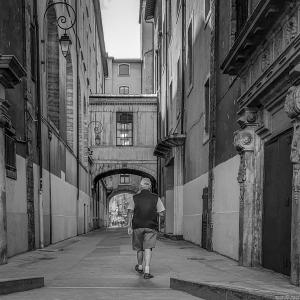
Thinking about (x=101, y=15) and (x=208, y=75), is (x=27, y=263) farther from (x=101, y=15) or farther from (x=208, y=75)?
(x=101, y=15)

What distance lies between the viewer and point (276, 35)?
7.73 meters

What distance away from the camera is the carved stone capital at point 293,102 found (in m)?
6.54

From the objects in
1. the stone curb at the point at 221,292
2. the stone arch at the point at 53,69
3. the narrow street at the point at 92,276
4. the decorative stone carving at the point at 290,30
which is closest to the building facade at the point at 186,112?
the stone arch at the point at 53,69

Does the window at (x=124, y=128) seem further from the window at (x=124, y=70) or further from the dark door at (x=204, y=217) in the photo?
the window at (x=124, y=70)

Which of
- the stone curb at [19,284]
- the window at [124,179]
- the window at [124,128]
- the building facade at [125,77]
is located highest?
the building facade at [125,77]

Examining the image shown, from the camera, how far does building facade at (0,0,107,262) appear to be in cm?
1135

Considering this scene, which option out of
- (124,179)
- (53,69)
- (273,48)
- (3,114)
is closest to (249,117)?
(273,48)

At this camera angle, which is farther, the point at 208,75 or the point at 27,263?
the point at 208,75

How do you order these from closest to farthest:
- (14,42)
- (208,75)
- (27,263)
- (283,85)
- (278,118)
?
(283,85)
(278,118)
(27,263)
(14,42)
(208,75)

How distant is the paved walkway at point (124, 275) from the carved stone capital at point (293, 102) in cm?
214

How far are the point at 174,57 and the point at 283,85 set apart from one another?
1611cm

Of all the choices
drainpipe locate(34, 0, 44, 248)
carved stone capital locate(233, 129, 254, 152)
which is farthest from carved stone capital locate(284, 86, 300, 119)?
drainpipe locate(34, 0, 44, 248)

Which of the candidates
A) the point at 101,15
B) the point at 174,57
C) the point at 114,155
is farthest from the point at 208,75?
the point at 101,15

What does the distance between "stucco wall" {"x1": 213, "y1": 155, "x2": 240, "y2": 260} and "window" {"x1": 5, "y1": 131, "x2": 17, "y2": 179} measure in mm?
4657
